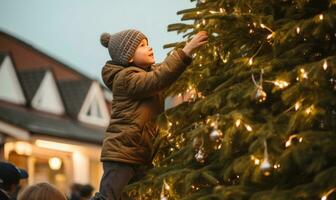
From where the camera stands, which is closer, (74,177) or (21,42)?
(74,177)

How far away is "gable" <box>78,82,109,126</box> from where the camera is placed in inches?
1200

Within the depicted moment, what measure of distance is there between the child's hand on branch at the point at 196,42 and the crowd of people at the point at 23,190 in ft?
4.36

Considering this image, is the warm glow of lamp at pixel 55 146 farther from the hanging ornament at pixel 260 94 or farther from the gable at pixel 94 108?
the hanging ornament at pixel 260 94

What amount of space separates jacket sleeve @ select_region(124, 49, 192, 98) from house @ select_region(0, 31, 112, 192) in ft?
53.3

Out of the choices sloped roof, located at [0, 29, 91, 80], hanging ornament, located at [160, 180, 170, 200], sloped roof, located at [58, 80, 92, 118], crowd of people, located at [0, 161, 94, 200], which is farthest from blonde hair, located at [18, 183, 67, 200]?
sloped roof, located at [58, 80, 92, 118]

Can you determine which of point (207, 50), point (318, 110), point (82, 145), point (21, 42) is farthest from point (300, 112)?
point (21, 42)

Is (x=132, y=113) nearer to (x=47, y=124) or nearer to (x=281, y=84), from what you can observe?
(x=281, y=84)

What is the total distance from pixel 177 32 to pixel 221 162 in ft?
5.00

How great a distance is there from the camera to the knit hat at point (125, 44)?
583cm

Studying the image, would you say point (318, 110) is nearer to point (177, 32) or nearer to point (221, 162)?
point (221, 162)

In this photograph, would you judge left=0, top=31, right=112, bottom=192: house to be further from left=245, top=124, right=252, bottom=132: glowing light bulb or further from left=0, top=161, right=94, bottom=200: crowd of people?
left=245, top=124, right=252, bottom=132: glowing light bulb

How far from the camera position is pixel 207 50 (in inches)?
228

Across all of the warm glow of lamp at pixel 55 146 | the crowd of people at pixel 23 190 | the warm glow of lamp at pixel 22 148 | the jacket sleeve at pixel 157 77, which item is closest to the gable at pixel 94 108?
the warm glow of lamp at pixel 55 146

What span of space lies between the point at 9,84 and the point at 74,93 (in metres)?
4.71
